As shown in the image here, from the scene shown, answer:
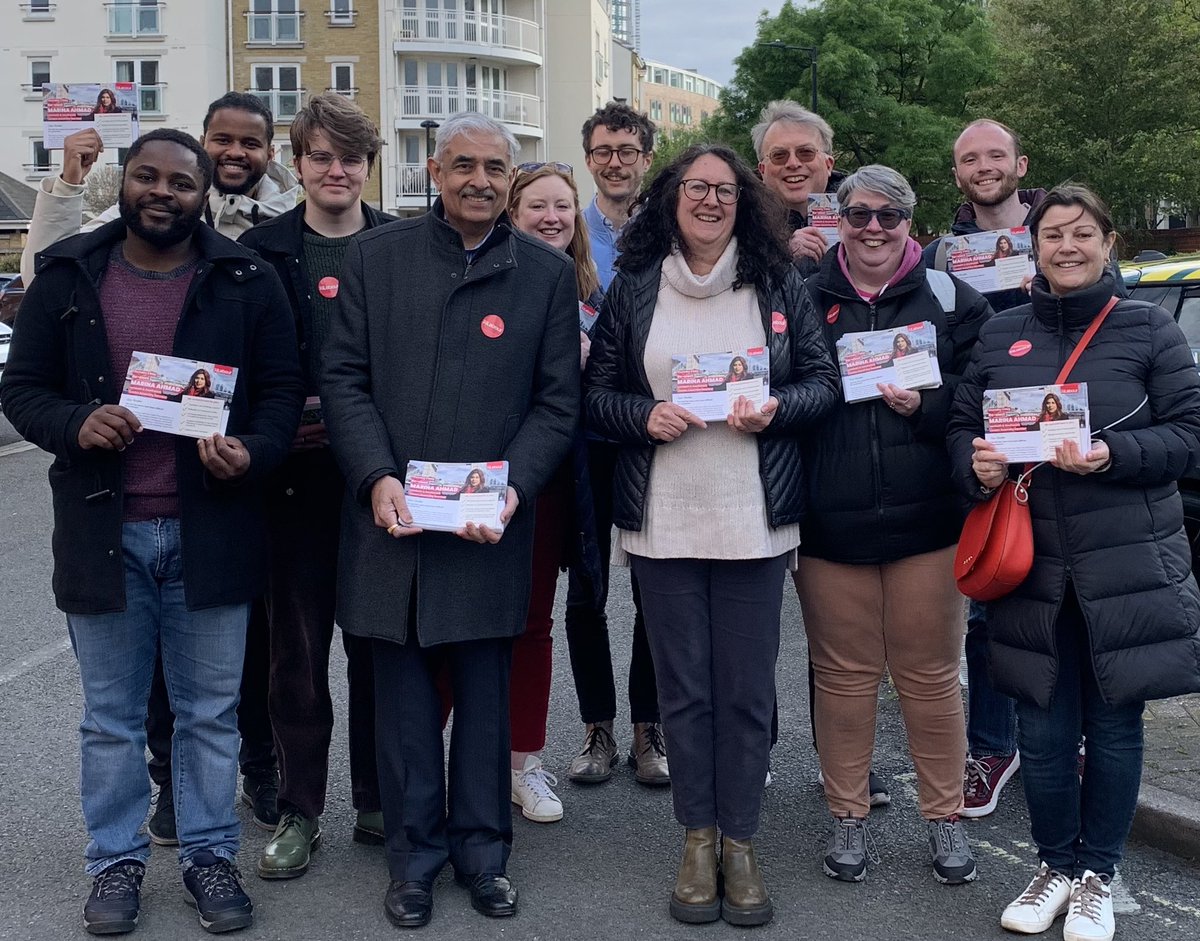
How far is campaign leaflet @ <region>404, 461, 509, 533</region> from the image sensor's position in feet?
12.8

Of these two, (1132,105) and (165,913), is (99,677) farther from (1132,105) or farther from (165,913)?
(1132,105)

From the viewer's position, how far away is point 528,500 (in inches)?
162

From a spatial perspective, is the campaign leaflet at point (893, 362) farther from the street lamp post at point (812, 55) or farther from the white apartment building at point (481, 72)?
the white apartment building at point (481, 72)

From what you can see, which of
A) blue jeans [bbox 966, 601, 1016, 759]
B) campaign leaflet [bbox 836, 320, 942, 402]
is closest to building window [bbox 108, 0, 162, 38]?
blue jeans [bbox 966, 601, 1016, 759]

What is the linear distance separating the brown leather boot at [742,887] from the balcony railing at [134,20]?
171 feet

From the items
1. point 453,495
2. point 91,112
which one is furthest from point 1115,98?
point 453,495

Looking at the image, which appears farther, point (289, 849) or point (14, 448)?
point (14, 448)

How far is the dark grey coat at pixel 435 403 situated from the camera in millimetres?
4066

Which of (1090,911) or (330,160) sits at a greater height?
(330,160)

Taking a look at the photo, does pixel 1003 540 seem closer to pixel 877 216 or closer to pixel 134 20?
pixel 877 216

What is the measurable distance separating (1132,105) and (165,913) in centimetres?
3009

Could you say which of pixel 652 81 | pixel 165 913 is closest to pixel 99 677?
pixel 165 913

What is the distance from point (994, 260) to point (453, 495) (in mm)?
2284

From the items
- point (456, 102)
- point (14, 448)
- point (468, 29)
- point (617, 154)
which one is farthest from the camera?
point (468, 29)
